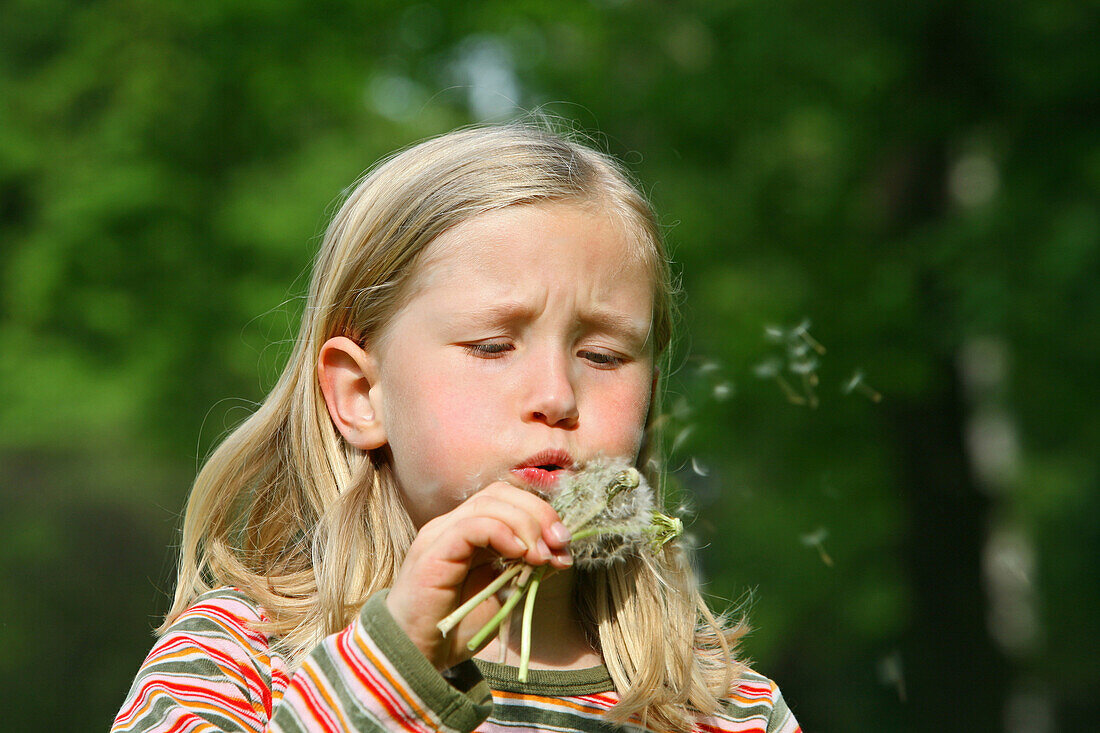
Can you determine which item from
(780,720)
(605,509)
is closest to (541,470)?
(605,509)

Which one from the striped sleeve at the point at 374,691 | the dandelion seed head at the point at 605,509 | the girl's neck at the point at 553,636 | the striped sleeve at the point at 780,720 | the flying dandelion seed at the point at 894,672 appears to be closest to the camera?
the striped sleeve at the point at 374,691

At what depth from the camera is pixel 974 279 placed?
677 cm

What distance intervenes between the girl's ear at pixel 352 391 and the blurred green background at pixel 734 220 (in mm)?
4152

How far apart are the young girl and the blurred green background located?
399 cm

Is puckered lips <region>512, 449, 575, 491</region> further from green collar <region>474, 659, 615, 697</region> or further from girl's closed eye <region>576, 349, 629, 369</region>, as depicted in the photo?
green collar <region>474, 659, 615, 697</region>

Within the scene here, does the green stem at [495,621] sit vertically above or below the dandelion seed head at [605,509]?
below

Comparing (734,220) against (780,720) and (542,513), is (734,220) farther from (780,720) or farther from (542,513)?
(542,513)

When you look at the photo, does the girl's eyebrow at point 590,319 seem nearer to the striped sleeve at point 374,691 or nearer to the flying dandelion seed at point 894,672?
the striped sleeve at point 374,691

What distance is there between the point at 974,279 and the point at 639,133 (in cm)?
275

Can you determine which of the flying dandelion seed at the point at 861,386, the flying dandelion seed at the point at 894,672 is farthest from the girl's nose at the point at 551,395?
the flying dandelion seed at the point at 861,386

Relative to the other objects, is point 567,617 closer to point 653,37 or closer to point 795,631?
point 653,37

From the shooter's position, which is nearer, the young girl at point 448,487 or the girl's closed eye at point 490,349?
the young girl at point 448,487

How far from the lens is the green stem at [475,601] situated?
1637mm

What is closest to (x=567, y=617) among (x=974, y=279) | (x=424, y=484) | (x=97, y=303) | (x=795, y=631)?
(x=424, y=484)
